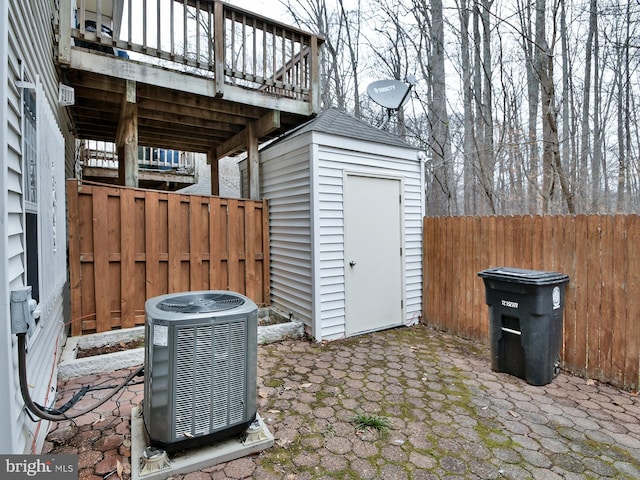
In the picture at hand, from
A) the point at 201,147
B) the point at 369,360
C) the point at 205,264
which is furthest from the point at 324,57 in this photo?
the point at 369,360

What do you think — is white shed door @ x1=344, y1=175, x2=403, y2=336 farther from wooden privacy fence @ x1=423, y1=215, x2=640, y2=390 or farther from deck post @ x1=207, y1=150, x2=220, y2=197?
deck post @ x1=207, y1=150, x2=220, y2=197

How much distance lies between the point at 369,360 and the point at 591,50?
423 inches

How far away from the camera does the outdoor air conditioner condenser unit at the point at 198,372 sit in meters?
1.94

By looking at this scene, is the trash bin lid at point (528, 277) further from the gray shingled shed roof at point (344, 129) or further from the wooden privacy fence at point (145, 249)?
the wooden privacy fence at point (145, 249)

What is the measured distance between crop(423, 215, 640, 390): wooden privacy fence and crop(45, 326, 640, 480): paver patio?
289 millimetres

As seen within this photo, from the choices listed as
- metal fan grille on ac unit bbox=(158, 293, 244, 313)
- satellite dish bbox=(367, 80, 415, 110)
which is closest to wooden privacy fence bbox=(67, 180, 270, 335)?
metal fan grille on ac unit bbox=(158, 293, 244, 313)

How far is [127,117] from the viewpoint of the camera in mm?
4395

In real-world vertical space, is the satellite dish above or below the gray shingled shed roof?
above

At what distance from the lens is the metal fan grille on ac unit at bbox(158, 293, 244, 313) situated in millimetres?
2102

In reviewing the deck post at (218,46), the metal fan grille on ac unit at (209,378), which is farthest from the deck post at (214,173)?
the metal fan grille on ac unit at (209,378)

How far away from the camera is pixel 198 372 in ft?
6.52

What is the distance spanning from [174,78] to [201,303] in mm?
3178

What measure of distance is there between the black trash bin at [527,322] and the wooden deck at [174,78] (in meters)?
3.61

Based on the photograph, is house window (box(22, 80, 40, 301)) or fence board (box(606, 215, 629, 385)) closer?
house window (box(22, 80, 40, 301))
